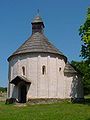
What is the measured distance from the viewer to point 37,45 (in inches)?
1607

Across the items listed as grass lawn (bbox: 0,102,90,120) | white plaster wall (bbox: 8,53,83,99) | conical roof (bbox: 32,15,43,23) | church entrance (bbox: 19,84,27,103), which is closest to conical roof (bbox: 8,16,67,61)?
white plaster wall (bbox: 8,53,83,99)

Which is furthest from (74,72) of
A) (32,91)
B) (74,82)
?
(32,91)

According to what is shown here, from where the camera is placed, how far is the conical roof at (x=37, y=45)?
132 feet

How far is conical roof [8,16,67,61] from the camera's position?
40312 millimetres

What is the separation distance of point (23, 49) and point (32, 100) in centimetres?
709

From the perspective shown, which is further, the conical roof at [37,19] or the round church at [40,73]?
the conical roof at [37,19]

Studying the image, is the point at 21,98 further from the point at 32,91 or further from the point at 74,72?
the point at 74,72

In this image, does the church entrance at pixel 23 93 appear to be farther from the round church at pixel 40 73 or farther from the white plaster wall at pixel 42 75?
the white plaster wall at pixel 42 75

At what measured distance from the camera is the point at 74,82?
4253cm

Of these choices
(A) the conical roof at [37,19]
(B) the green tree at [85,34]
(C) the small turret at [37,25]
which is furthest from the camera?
(A) the conical roof at [37,19]

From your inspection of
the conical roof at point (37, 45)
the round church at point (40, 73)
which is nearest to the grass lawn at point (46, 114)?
the round church at point (40, 73)

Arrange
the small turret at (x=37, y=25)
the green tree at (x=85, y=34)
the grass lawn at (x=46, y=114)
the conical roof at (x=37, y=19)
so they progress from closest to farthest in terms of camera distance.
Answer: the grass lawn at (x=46, y=114), the green tree at (x=85, y=34), the small turret at (x=37, y=25), the conical roof at (x=37, y=19)

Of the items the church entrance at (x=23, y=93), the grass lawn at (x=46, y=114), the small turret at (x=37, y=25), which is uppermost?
the small turret at (x=37, y=25)

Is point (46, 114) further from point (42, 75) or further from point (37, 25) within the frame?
point (37, 25)
